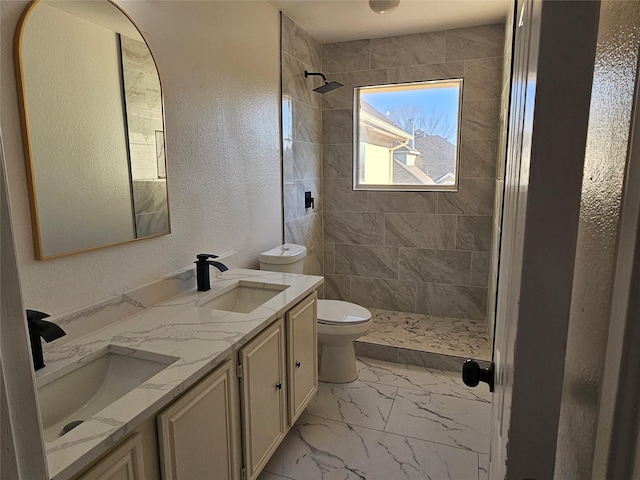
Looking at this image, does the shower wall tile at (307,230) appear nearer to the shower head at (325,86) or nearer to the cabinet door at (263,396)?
the shower head at (325,86)

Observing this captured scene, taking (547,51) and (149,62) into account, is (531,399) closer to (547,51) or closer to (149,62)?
(547,51)

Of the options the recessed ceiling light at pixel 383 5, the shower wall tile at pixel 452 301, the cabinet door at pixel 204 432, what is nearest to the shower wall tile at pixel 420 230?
the shower wall tile at pixel 452 301

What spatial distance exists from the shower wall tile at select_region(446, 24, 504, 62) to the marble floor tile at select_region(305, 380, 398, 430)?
103 inches

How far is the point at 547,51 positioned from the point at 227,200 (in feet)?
7.03

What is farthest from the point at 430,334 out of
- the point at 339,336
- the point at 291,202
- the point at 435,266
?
the point at 291,202

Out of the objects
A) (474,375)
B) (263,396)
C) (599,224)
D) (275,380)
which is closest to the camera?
(599,224)

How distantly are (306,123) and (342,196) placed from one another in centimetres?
77

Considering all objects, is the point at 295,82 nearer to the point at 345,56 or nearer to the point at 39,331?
the point at 345,56

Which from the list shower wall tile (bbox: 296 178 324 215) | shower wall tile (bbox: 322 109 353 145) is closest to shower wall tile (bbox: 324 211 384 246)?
shower wall tile (bbox: 296 178 324 215)

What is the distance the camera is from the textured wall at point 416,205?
3307 mm

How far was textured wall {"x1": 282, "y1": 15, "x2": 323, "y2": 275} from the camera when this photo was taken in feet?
10.0

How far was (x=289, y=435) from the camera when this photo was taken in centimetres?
228

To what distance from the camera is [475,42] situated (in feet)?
10.6

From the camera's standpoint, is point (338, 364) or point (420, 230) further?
point (420, 230)
